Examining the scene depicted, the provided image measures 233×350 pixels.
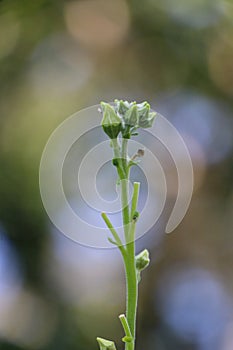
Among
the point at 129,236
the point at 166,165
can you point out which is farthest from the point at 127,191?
the point at 166,165

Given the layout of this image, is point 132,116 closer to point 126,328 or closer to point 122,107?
point 122,107

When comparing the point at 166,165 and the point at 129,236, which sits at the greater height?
the point at 166,165

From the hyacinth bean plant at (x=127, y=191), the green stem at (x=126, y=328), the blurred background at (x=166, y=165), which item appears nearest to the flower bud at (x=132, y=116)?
the hyacinth bean plant at (x=127, y=191)

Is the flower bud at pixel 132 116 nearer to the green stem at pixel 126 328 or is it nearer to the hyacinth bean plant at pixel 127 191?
the hyacinth bean plant at pixel 127 191

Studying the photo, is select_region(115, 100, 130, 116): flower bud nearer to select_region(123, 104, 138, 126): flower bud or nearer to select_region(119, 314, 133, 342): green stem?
select_region(123, 104, 138, 126): flower bud

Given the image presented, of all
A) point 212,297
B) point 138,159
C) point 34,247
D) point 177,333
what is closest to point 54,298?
point 34,247

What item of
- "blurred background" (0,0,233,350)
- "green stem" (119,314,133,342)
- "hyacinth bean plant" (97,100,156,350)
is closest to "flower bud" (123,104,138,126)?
"hyacinth bean plant" (97,100,156,350)
